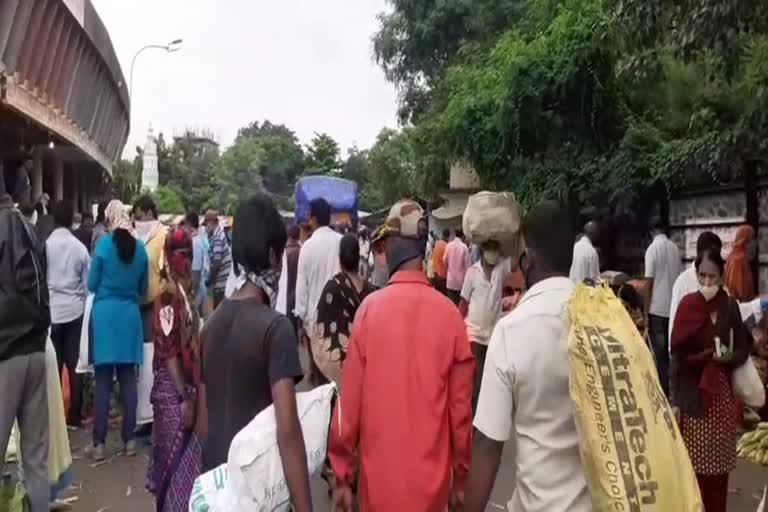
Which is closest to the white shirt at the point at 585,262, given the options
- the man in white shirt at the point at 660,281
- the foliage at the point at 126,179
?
the man in white shirt at the point at 660,281

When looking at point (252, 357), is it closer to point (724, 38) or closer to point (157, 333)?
point (157, 333)

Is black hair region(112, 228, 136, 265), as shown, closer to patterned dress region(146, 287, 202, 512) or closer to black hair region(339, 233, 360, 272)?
patterned dress region(146, 287, 202, 512)

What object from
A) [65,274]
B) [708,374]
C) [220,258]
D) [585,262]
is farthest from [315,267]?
[220,258]

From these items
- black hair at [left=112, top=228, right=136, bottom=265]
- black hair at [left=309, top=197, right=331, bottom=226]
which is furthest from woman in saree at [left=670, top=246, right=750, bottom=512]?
black hair at [left=112, top=228, right=136, bottom=265]

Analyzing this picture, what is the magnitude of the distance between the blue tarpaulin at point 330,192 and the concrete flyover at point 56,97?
5.50 metres

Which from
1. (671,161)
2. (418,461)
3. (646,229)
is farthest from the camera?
(646,229)

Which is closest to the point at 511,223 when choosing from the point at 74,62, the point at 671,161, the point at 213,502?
the point at 213,502

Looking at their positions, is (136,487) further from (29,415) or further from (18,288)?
(18,288)

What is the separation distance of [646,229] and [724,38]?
7.08 metres

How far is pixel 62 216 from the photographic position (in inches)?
353

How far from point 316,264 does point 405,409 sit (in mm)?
4395

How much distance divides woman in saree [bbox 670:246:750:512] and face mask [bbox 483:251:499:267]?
1979 millimetres

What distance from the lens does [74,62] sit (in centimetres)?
2377

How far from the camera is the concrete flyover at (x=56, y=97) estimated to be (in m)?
14.5
